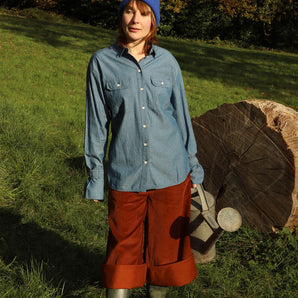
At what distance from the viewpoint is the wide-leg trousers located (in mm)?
2229

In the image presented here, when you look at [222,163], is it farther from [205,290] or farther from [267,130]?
[205,290]

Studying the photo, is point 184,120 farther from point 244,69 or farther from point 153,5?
point 244,69

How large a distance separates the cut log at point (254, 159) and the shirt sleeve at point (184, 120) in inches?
50.9

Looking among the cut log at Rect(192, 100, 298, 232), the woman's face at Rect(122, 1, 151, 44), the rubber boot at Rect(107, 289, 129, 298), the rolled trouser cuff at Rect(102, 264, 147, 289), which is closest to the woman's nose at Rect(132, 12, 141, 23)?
the woman's face at Rect(122, 1, 151, 44)

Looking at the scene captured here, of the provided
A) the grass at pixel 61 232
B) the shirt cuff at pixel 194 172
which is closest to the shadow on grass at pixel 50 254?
the grass at pixel 61 232

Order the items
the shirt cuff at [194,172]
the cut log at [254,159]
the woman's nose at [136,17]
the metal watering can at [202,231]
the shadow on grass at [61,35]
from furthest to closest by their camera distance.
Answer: the shadow on grass at [61,35], the cut log at [254,159], the metal watering can at [202,231], the shirt cuff at [194,172], the woman's nose at [136,17]

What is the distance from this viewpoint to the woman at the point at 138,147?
214 cm

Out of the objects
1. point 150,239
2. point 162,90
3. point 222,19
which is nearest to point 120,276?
point 150,239

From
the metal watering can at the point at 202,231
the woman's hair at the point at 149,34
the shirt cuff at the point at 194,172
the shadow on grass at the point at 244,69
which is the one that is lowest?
the shadow on grass at the point at 244,69

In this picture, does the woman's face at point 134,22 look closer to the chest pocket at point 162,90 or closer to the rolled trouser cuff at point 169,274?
the chest pocket at point 162,90

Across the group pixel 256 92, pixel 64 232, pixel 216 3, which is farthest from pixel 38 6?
pixel 64 232

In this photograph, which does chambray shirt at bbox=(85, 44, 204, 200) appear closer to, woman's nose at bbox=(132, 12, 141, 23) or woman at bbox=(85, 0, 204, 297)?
woman at bbox=(85, 0, 204, 297)

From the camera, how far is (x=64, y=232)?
367cm

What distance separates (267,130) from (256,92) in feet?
24.4
